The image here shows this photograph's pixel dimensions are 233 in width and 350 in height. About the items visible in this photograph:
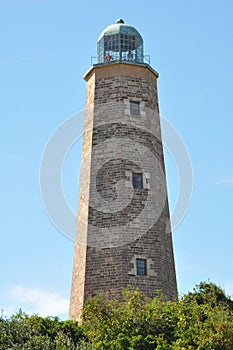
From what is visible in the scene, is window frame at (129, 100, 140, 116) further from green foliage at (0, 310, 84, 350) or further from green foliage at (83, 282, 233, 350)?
green foliage at (0, 310, 84, 350)

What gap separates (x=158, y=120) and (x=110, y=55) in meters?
3.38

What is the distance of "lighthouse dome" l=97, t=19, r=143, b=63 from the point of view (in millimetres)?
24438

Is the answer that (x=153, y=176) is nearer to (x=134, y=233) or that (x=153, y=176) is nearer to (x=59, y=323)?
(x=134, y=233)

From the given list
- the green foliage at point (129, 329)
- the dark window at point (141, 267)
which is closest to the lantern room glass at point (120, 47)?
the dark window at point (141, 267)

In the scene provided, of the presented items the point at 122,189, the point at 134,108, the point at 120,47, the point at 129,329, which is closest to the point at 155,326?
the point at 129,329

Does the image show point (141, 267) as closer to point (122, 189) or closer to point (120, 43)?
point (122, 189)

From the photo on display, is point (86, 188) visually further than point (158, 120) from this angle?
No

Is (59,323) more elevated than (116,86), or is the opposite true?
(116,86)

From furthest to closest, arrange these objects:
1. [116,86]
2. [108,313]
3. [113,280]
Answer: [116,86] < [113,280] < [108,313]

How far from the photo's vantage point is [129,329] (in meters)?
16.2

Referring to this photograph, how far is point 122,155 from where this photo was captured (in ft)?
71.8

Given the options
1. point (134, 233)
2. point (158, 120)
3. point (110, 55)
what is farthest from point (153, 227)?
point (110, 55)

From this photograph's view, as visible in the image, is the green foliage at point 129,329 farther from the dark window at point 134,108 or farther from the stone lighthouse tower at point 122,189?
the dark window at point 134,108

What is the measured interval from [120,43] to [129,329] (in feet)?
41.6
